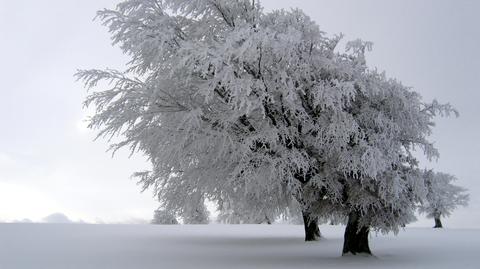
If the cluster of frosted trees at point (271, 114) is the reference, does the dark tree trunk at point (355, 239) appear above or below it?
below

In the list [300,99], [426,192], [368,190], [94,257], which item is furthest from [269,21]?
[94,257]

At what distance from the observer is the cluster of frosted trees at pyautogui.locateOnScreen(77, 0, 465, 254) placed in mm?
12656

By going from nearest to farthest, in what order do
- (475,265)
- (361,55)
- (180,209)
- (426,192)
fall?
(475,265), (426,192), (361,55), (180,209)

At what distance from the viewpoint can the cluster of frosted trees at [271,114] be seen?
41.5 ft

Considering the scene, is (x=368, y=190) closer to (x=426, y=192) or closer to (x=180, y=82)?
(x=426, y=192)

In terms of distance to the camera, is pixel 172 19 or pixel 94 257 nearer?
pixel 94 257

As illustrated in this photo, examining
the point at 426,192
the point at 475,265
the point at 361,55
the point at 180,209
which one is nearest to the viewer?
the point at 475,265

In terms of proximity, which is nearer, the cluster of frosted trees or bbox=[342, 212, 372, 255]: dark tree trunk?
the cluster of frosted trees

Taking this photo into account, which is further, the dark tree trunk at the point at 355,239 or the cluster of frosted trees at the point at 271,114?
the dark tree trunk at the point at 355,239

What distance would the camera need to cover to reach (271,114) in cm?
1345

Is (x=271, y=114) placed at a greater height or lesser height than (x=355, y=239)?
greater

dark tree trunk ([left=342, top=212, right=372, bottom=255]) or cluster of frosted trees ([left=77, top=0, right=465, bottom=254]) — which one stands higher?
cluster of frosted trees ([left=77, top=0, right=465, bottom=254])

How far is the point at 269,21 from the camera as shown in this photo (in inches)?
574

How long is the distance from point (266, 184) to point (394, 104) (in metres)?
4.36
